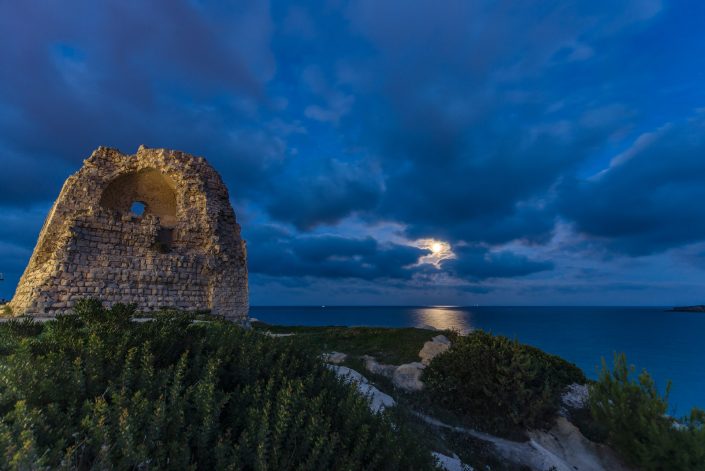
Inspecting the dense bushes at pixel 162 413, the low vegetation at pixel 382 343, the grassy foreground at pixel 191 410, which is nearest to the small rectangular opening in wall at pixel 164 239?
the low vegetation at pixel 382 343

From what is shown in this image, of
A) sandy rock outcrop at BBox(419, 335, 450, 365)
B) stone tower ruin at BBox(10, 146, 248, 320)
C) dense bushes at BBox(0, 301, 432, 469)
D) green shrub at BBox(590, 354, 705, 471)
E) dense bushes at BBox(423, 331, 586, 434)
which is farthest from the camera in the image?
stone tower ruin at BBox(10, 146, 248, 320)

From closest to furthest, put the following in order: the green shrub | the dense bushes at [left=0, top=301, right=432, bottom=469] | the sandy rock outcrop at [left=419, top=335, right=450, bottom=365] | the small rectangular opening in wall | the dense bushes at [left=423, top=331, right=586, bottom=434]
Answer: the dense bushes at [left=0, top=301, right=432, bottom=469] → the green shrub → the dense bushes at [left=423, top=331, right=586, bottom=434] → the sandy rock outcrop at [left=419, top=335, right=450, bottom=365] → the small rectangular opening in wall

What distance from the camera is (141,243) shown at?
51.6 ft

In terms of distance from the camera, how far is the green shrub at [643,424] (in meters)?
7.63

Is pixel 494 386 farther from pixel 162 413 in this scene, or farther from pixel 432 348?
pixel 162 413

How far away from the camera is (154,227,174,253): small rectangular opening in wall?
1680cm

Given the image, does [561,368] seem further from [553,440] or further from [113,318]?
[113,318]

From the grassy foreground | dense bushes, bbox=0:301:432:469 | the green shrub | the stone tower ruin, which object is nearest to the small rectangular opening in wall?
the stone tower ruin

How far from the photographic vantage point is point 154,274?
1536 centimetres

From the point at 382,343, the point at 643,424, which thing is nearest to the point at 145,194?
the point at 382,343

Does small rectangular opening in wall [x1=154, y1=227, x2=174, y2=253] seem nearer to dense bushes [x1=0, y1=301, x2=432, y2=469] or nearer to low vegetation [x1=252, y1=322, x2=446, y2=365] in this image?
low vegetation [x1=252, y1=322, x2=446, y2=365]

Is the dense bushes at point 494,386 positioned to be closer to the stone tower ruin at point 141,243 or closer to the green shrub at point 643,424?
the green shrub at point 643,424

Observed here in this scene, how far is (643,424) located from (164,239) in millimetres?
20204

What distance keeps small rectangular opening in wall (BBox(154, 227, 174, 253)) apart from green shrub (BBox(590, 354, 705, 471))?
18745mm
